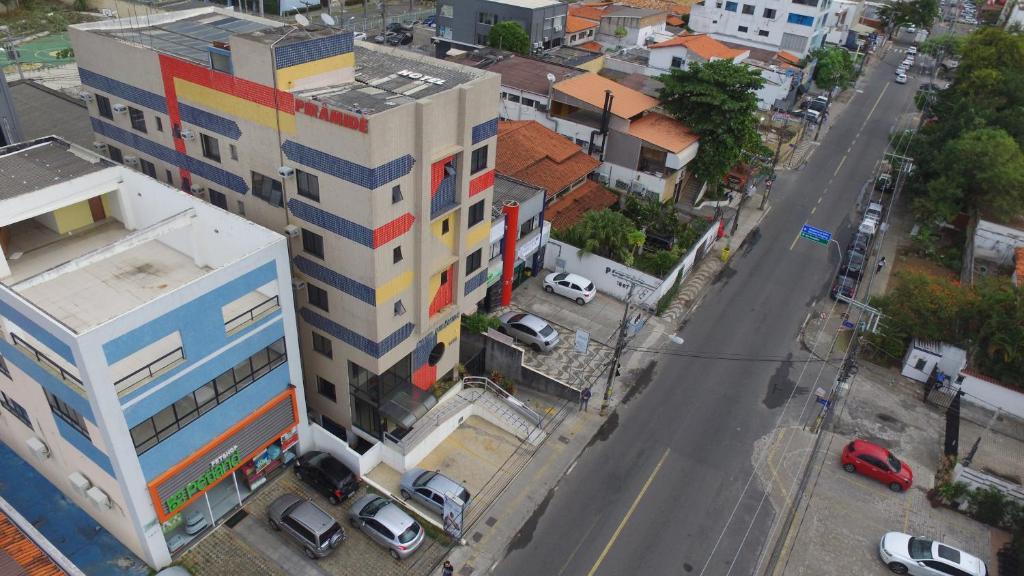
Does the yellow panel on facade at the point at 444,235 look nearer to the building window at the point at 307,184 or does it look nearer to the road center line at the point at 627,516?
the building window at the point at 307,184

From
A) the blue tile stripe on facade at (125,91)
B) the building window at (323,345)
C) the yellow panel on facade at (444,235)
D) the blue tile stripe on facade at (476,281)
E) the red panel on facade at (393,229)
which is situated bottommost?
the building window at (323,345)

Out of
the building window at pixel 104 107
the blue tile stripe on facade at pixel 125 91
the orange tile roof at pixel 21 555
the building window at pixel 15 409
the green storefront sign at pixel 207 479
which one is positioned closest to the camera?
the orange tile roof at pixel 21 555

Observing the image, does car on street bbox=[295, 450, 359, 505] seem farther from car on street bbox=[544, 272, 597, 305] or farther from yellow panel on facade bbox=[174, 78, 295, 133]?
car on street bbox=[544, 272, 597, 305]

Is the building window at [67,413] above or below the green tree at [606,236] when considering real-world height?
above

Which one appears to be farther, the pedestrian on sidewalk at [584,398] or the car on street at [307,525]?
the pedestrian on sidewalk at [584,398]

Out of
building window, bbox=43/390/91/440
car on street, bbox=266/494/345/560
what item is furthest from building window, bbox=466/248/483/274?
building window, bbox=43/390/91/440

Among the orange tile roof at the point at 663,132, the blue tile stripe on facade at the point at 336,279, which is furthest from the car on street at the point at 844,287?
the blue tile stripe on facade at the point at 336,279

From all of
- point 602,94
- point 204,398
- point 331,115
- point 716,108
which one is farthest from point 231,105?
point 716,108
